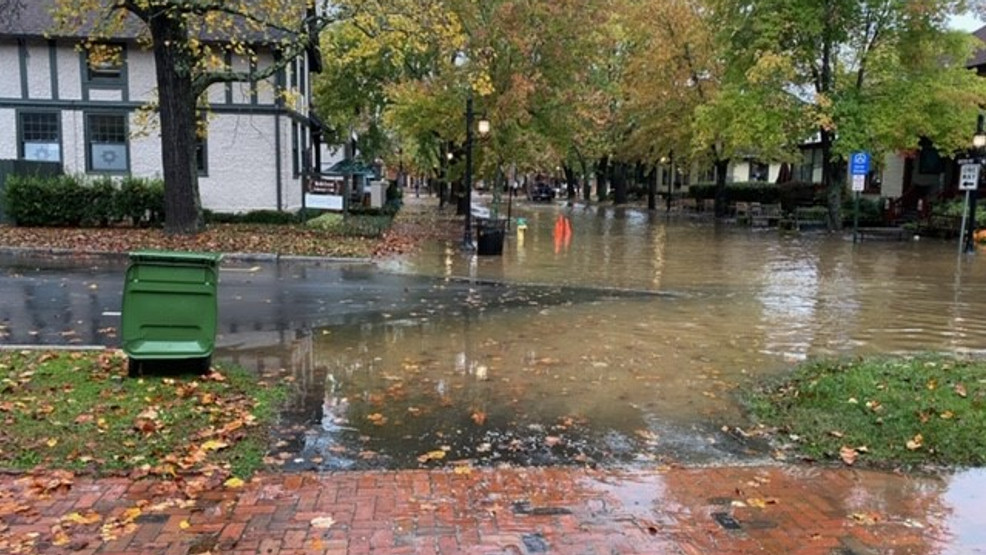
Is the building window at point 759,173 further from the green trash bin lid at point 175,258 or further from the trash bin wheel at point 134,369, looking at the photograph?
the trash bin wheel at point 134,369

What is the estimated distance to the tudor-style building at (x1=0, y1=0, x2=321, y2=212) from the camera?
2361 centimetres

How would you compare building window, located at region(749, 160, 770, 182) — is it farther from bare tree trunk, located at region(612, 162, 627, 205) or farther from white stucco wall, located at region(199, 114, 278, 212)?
white stucco wall, located at region(199, 114, 278, 212)

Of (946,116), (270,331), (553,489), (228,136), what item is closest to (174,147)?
(228,136)

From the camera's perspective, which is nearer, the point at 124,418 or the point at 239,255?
the point at 124,418

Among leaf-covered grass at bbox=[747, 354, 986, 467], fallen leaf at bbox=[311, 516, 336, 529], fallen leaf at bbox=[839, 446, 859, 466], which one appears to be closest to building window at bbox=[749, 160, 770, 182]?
leaf-covered grass at bbox=[747, 354, 986, 467]

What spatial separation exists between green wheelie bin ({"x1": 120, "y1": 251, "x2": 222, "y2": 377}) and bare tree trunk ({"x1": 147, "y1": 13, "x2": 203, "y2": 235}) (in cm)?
1243

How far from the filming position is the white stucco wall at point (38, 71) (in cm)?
2353

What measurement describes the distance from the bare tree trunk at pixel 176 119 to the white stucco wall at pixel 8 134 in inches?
367

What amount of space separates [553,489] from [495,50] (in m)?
21.3

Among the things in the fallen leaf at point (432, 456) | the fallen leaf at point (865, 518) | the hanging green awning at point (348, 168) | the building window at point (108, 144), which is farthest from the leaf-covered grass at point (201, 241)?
the fallen leaf at point (865, 518)

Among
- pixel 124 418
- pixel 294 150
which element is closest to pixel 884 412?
pixel 124 418

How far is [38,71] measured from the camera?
2361 cm

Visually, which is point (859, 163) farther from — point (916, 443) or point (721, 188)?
point (916, 443)

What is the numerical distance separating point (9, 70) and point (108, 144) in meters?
3.48
